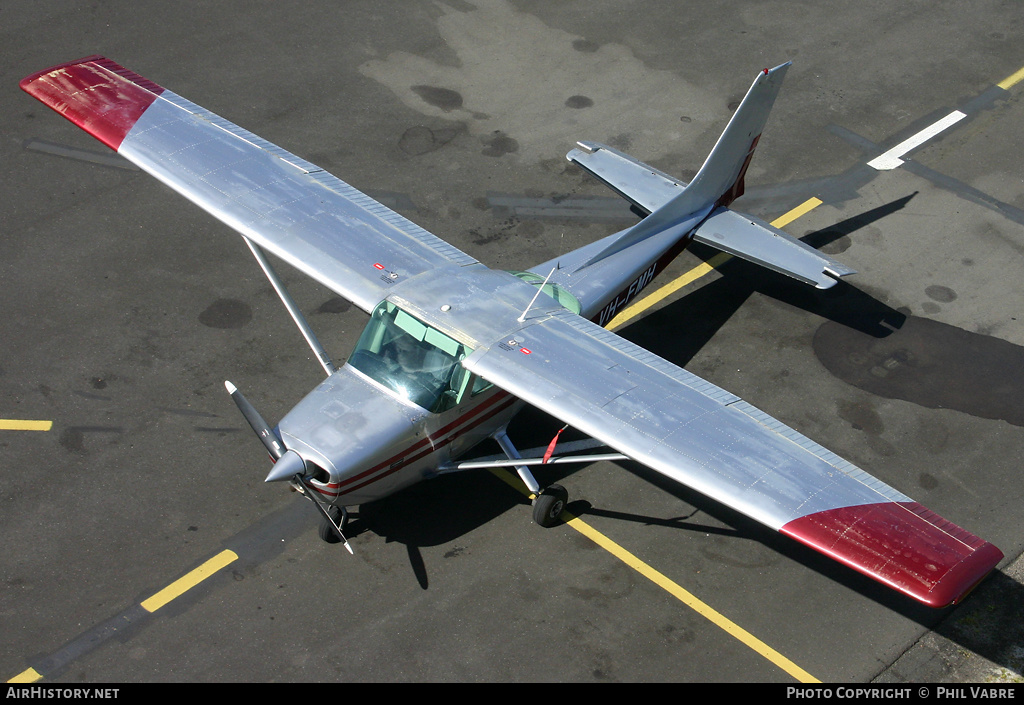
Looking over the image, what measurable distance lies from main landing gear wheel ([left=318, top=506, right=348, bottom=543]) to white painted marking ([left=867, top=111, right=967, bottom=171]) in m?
13.6

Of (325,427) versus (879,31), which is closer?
(325,427)

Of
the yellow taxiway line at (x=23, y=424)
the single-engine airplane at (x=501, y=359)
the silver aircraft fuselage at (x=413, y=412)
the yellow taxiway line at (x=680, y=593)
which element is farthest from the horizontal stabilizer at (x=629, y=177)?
the yellow taxiway line at (x=23, y=424)

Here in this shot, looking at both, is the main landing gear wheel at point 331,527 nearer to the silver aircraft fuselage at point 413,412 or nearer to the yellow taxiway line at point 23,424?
the silver aircraft fuselage at point 413,412

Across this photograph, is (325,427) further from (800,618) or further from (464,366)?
(800,618)

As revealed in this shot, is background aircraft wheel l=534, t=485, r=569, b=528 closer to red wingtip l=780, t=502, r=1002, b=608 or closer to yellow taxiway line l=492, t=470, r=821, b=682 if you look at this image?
yellow taxiway line l=492, t=470, r=821, b=682

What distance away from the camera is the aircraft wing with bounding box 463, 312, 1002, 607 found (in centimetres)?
911

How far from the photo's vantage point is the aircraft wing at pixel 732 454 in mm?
9109

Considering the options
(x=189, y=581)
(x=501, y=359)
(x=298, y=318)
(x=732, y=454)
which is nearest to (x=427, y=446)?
(x=501, y=359)

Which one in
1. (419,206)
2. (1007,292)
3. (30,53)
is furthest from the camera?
(30,53)

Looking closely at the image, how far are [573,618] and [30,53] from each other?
59.1 ft

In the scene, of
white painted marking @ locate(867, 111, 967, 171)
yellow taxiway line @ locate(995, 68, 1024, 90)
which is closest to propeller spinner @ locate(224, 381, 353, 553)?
white painted marking @ locate(867, 111, 967, 171)

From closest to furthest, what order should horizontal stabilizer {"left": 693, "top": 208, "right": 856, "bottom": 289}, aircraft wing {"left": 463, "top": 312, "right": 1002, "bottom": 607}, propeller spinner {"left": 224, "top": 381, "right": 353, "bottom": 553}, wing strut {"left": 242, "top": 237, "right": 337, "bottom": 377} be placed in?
aircraft wing {"left": 463, "top": 312, "right": 1002, "bottom": 607}
propeller spinner {"left": 224, "top": 381, "right": 353, "bottom": 553}
wing strut {"left": 242, "top": 237, "right": 337, "bottom": 377}
horizontal stabilizer {"left": 693, "top": 208, "right": 856, "bottom": 289}
